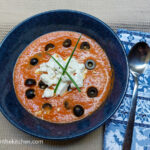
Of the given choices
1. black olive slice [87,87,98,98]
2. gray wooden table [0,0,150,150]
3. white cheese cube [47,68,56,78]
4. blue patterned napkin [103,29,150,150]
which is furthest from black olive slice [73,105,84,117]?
gray wooden table [0,0,150,150]

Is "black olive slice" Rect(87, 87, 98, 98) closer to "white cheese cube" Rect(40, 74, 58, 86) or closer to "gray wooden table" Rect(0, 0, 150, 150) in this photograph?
"white cheese cube" Rect(40, 74, 58, 86)

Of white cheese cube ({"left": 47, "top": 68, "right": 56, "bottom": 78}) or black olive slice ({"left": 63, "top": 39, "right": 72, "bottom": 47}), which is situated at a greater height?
black olive slice ({"left": 63, "top": 39, "right": 72, "bottom": 47})

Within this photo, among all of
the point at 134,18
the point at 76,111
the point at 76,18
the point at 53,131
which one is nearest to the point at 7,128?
the point at 53,131

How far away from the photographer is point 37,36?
5.91 ft

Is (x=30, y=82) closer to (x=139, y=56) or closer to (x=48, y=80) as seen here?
(x=48, y=80)

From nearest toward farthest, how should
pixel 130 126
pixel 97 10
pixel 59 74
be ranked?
pixel 130 126, pixel 59 74, pixel 97 10

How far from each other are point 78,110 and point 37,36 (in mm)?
827

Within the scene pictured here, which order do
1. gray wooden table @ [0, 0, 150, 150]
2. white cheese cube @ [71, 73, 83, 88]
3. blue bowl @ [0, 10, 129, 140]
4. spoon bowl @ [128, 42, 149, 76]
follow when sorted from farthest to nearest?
gray wooden table @ [0, 0, 150, 150] → spoon bowl @ [128, 42, 149, 76] → white cheese cube @ [71, 73, 83, 88] → blue bowl @ [0, 10, 129, 140]

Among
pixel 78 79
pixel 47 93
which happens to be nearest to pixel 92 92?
pixel 78 79

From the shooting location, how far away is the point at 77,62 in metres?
1.70

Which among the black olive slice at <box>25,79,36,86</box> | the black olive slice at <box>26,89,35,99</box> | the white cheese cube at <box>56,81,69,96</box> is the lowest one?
the black olive slice at <box>26,89,35,99</box>

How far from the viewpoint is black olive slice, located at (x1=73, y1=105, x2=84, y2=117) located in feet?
5.15

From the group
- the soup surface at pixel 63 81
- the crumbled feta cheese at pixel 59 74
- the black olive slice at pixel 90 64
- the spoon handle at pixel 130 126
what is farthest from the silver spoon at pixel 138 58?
the crumbled feta cheese at pixel 59 74

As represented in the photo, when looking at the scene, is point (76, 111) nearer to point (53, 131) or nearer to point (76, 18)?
point (53, 131)
